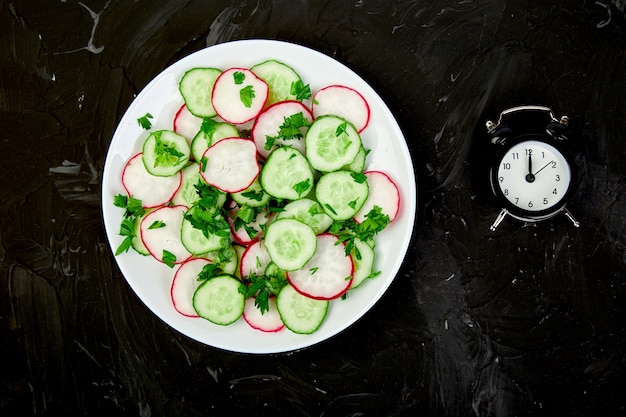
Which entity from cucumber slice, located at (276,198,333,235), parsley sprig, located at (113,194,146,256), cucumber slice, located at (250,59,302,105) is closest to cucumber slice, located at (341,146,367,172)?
cucumber slice, located at (276,198,333,235)

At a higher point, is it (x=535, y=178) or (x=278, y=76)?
(x=278, y=76)

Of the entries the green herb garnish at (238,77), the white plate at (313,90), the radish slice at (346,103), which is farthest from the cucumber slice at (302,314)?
the green herb garnish at (238,77)

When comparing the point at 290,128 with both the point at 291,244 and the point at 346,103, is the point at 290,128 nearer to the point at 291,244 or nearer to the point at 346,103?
the point at 346,103

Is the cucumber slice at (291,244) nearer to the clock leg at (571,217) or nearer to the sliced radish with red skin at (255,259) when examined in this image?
the sliced radish with red skin at (255,259)

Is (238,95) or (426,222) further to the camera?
(426,222)

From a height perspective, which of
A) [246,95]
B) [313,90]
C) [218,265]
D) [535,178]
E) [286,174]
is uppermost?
[246,95]

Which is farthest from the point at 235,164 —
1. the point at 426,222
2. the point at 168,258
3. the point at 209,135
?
the point at 426,222

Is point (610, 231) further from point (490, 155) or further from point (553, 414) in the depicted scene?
point (553, 414)

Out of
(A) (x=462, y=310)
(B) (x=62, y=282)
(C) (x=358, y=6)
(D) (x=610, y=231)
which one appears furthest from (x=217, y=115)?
(D) (x=610, y=231)
